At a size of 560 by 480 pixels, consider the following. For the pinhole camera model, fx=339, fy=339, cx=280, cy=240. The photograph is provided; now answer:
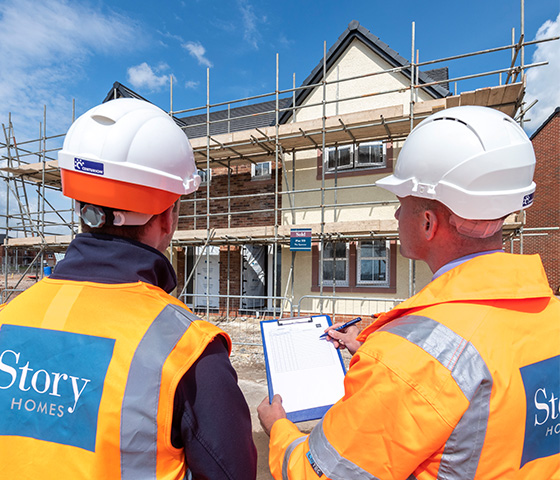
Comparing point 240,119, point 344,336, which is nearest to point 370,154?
point 240,119

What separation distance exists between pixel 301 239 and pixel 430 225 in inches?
267

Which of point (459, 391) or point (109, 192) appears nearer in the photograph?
point (459, 391)

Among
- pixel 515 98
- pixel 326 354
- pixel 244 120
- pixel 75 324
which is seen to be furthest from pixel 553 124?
pixel 75 324

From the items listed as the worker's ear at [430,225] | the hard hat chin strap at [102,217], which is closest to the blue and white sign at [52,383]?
the hard hat chin strap at [102,217]

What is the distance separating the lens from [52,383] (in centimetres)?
89

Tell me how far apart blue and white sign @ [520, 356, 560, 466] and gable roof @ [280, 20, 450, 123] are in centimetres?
947

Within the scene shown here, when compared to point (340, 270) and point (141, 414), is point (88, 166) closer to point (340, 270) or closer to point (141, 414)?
point (141, 414)

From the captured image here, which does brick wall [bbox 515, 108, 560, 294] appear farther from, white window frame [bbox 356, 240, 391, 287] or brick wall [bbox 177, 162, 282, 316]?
brick wall [bbox 177, 162, 282, 316]

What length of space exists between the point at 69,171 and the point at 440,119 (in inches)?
49.2

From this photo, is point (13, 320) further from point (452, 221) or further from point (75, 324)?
point (452, 221)

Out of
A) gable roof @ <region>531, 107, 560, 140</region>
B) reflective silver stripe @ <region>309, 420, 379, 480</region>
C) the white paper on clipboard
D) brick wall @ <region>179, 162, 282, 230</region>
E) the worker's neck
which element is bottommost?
the white paper on clipboard

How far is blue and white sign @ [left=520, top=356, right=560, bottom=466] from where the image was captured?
89cm

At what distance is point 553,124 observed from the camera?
19969mm

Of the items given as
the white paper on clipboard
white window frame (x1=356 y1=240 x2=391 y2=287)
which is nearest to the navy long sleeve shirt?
the white paper on clipboard
